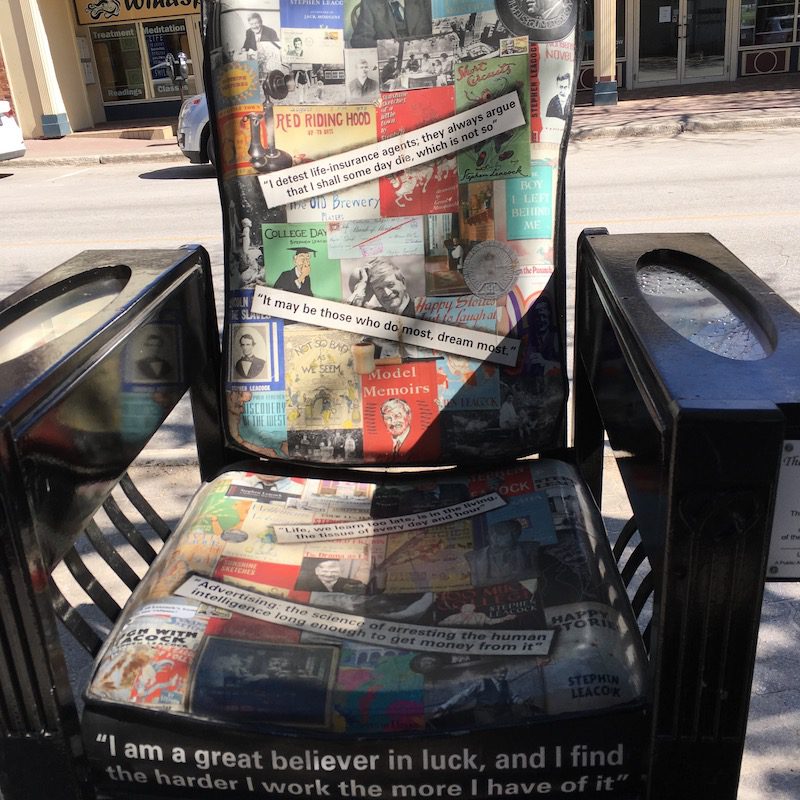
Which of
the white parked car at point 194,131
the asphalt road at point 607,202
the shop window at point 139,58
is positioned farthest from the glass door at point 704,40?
the white parked car at point 194,131

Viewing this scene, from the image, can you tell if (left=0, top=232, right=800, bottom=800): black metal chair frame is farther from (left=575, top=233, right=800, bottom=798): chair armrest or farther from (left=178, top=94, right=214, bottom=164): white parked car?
(left=178, top=94, right=214, bottom=164): white parked car

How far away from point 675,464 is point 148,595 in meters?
0.88

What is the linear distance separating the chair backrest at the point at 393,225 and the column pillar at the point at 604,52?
1300 centimetres

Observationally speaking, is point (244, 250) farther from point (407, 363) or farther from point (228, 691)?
point (228, 691)

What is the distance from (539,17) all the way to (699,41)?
628 inches

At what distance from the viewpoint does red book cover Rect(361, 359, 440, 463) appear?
1.84 m

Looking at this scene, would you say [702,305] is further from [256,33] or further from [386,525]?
[256,33]

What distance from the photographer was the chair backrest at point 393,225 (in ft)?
5.70

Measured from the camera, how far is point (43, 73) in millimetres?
14656

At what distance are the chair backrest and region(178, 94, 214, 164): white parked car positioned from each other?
8800 mm

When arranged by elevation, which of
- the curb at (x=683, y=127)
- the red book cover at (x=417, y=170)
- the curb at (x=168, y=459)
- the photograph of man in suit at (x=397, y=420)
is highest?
the red book cover at (x=417, y=170)

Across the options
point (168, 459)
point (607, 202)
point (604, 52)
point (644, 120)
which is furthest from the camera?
point (604, 52)

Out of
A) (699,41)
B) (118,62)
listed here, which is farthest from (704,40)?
(118,62)

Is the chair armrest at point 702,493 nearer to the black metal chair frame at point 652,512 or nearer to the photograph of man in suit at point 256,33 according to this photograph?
the black metal chair frame at point 652,512
